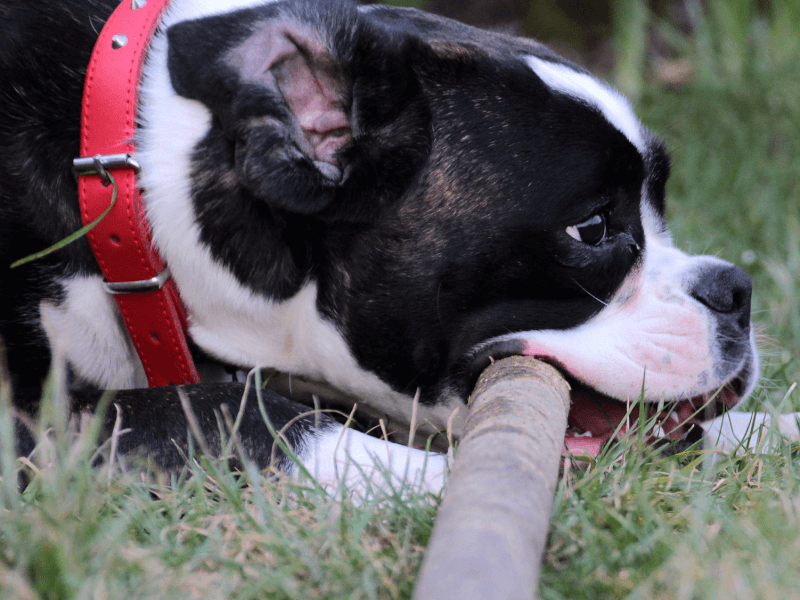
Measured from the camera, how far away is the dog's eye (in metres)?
2.02

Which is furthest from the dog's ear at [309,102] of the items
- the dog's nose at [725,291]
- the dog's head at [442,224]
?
the dog's nose at [725,291]

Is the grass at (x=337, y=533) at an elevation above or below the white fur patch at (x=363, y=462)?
above

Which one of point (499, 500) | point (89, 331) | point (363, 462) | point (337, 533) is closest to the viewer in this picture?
point (499, 500)

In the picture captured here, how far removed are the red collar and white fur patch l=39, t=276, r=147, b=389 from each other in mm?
78

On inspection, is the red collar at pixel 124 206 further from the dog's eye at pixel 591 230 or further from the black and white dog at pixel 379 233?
the dog's eye at pixel 591 230

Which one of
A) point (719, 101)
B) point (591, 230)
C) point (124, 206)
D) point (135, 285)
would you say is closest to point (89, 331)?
point (135, 285)

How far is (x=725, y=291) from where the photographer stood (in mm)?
2092

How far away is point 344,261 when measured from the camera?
6.61 feet

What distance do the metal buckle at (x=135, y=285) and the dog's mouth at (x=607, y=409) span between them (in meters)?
0.74

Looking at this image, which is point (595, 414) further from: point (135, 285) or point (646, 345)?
point (135, 285)

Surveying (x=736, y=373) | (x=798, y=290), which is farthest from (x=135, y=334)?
(x=798, y=290)

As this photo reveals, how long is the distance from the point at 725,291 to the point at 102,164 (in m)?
1.49

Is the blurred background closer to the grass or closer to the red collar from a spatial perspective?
the grass

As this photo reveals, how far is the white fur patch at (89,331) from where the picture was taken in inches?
79.1
